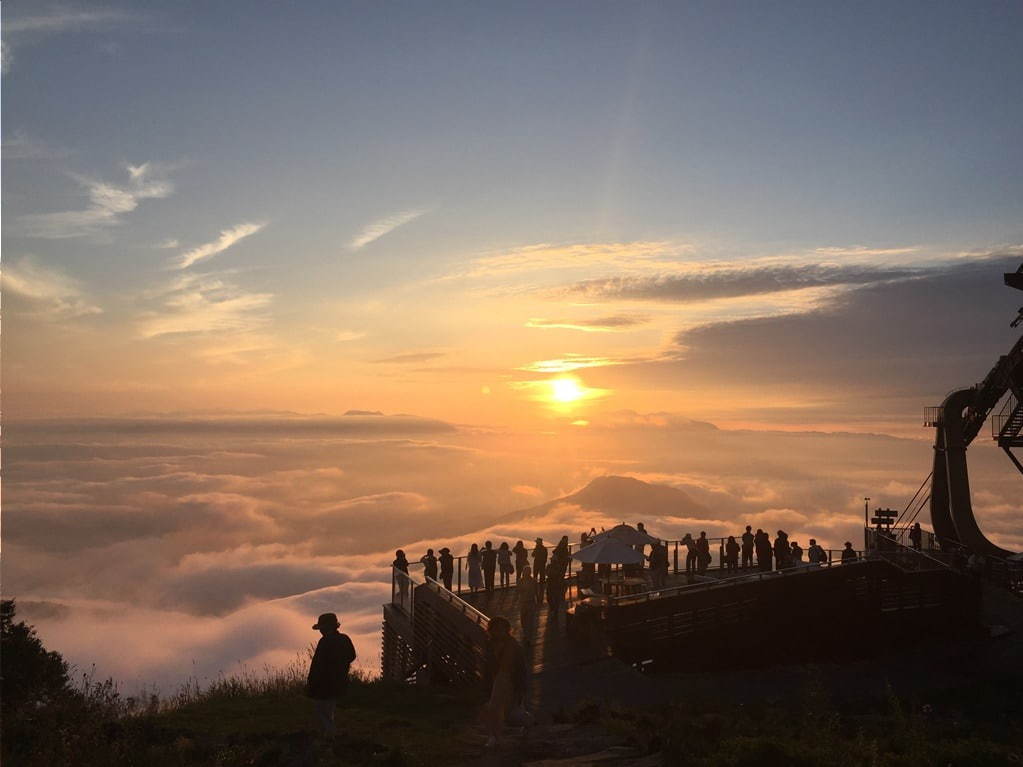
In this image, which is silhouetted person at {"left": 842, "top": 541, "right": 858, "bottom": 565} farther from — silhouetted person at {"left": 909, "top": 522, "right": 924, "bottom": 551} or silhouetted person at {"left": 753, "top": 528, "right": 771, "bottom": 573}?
silhouetted person at {"left": 909, "top": 522, "right": 924, "bottom": 551}

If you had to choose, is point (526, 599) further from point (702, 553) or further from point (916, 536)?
point (916, 536)

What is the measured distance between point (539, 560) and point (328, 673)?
1622 centimetres

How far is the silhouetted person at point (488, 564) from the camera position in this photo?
28.1m

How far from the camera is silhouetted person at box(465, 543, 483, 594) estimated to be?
1074 inches

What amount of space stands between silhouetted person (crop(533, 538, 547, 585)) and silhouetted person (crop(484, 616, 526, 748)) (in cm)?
1516

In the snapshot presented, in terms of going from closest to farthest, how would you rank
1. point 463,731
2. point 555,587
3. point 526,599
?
point 463,731 → point 526,599 → point 555,587

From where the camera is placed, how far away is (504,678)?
11.5 meters

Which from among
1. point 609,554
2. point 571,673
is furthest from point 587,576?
point 571,673

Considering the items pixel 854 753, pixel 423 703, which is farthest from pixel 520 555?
pixel 854 753

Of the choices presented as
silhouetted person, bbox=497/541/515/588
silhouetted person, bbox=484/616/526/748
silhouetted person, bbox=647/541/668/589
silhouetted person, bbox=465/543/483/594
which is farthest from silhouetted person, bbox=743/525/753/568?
silhouetted person, bbox=484/616/526/748

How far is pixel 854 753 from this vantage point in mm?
9617

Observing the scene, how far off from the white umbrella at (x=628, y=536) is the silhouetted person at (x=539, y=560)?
5.81 ft

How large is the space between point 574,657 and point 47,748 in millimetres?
12140

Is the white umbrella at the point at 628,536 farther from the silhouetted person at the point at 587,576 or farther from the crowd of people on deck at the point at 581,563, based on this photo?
the silhouetted person at the point at 587,576
